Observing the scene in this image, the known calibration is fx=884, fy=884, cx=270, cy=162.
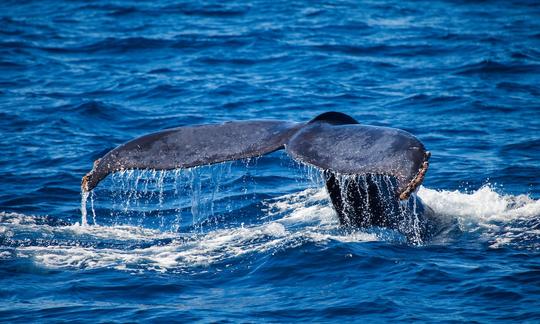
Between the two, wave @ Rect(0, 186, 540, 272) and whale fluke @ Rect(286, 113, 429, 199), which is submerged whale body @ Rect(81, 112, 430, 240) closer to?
whale fluke @ Rect(286, 113, 429, 199)

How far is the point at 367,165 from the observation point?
5594mm

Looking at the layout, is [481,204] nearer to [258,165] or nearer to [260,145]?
[260,145]

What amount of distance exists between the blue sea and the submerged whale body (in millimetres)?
207

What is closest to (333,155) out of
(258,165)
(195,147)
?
(195,147)

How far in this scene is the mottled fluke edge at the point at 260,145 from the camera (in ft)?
18.9

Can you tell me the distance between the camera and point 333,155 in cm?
590

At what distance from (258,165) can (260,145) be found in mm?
5171

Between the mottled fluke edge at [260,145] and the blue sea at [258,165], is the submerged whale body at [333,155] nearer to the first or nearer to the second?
the mottled fluke edge at [260,145]

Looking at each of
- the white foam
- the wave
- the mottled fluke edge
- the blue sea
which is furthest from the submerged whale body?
the white foam

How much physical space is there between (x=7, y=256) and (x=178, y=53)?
1036cm

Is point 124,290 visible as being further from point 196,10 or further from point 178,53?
point 196,10

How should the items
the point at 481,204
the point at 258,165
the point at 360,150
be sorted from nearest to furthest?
the point at 360,150 → the point at 481,204 → the point at 258,165

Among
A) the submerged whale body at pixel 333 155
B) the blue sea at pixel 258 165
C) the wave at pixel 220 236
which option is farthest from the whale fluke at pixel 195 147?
the wave at pixel 220 236

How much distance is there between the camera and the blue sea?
678 cm
